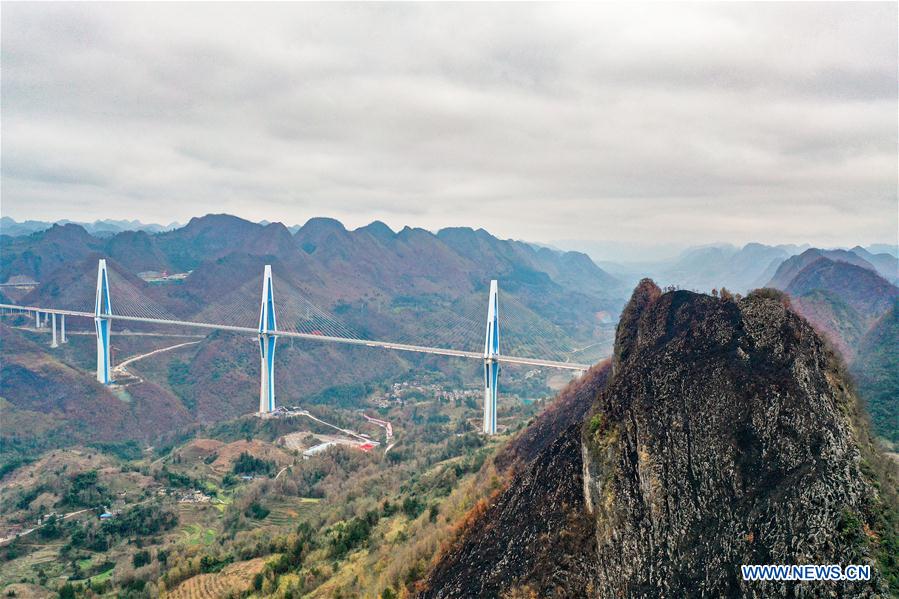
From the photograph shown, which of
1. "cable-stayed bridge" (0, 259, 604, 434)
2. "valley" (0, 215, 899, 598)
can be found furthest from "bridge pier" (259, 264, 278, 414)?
"valley" (0, 215, 899, 598)

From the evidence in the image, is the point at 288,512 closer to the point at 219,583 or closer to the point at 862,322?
the point at 219,583

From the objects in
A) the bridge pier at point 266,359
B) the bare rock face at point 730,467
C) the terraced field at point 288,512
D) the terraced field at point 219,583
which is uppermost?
the bare rock face at point 730,467

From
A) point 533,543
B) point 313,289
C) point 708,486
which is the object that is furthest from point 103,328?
point 708,486

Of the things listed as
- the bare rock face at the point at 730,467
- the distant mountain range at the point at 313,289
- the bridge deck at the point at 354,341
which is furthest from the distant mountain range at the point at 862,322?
the distant mountain range at the point at 313,289

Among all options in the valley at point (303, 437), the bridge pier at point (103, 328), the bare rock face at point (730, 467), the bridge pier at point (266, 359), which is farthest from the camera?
the bridge pier at point (103, 328)

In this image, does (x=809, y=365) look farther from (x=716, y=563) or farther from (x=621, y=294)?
(x=621, y=294)

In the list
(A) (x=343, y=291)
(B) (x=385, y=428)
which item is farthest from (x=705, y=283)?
(B) (x=385, y=428)

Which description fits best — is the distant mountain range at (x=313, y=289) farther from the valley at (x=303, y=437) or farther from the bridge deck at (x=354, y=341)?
the bridge deck at (x=354, y=341)

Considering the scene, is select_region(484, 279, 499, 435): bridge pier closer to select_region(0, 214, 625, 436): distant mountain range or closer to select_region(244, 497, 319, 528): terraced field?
select_region(244, 497, 319, 528): terraced field

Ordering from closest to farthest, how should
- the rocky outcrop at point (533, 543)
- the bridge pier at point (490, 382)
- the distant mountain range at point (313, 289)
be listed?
the rocky outcrop at point (533, 543), the bridge pier at point (490, 382), the distant mountain range at point (313, 289)
